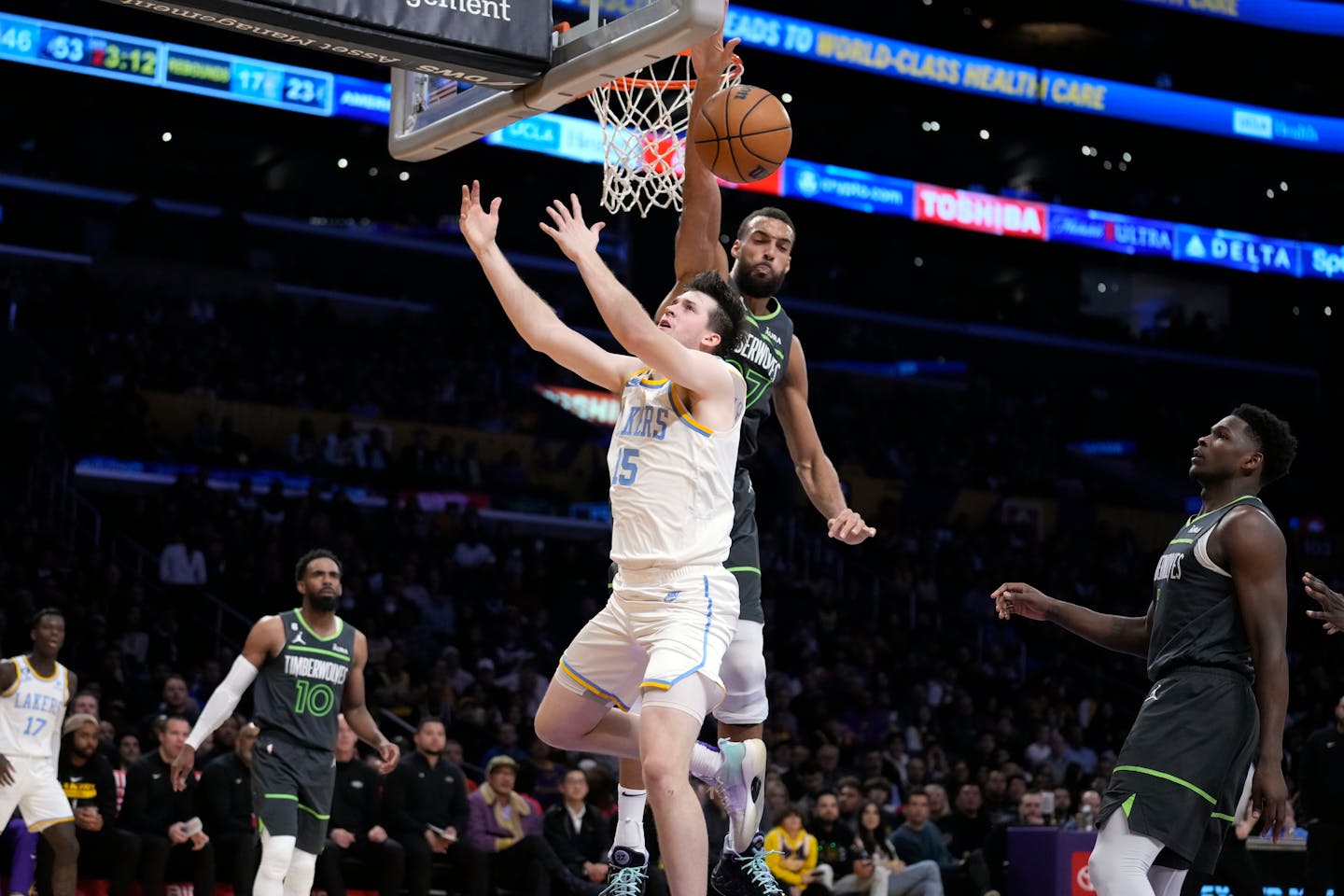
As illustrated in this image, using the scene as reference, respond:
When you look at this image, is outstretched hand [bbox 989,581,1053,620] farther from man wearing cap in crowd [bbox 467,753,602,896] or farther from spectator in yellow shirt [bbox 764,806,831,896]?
man wearing cap in crowd [bbox 467,753,602,896]

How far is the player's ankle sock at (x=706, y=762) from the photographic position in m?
5.94

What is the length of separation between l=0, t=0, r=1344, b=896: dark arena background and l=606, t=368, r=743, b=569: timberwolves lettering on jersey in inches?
279

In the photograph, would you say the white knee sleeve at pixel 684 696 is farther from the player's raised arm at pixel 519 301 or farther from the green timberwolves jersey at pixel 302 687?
the green timberwolves jersey at pixel 302 687

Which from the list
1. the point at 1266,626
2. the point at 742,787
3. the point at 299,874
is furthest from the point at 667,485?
the point at 299,874

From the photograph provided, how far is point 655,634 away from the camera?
559 cm

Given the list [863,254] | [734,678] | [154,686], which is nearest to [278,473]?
[154,686]

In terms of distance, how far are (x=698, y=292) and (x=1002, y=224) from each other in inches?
855

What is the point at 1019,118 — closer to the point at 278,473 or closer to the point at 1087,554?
the point at 1087,554

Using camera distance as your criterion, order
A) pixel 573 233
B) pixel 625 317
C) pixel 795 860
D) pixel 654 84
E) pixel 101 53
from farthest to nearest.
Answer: pixel 101 53 → pixel 795 860 → pixel 654 84 → pixel 573 233 → pixel 625 317

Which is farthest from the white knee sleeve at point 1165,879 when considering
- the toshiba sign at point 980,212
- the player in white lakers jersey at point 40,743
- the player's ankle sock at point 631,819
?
the toshiba sign at point 980,212

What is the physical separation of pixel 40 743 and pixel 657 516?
710 centimetres

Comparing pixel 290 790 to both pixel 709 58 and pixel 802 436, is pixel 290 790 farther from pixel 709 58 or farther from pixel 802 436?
pixel 709 58

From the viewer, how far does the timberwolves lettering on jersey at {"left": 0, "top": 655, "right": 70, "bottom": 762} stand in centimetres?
1077

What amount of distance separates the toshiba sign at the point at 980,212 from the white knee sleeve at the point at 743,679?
20300mm
